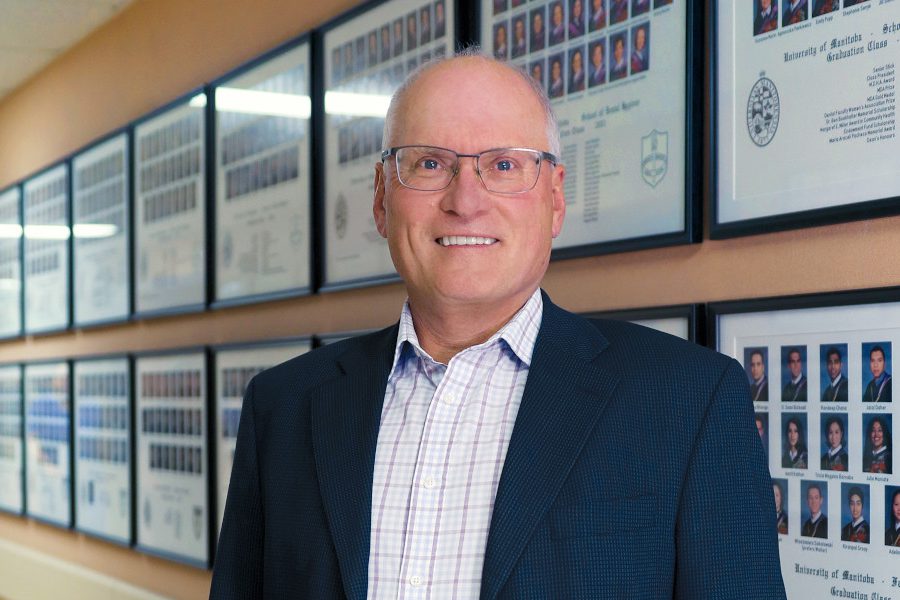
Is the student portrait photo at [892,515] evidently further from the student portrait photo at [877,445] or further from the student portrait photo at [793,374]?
the student portrait photo at [793,374]

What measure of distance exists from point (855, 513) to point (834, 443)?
0.11 meters

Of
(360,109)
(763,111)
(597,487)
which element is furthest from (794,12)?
(360,109)

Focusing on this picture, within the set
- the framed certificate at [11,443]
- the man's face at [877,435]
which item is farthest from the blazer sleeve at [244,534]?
the framed certificate at [11,443]

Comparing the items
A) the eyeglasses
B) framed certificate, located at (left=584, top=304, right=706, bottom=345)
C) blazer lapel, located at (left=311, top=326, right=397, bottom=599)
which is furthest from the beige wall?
blazer lapel, located at (left=311, top=326, right=397, bottom=599)

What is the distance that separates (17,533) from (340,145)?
374 cm

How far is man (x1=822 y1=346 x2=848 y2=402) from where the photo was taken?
1.76 m

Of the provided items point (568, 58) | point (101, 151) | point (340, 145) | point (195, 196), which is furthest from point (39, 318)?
point (568, 58)

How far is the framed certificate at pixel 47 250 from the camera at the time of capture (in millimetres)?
5289

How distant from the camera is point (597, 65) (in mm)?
2264

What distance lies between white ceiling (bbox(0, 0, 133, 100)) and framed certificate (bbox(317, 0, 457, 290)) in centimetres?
184

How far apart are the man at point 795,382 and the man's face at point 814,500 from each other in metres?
0.14

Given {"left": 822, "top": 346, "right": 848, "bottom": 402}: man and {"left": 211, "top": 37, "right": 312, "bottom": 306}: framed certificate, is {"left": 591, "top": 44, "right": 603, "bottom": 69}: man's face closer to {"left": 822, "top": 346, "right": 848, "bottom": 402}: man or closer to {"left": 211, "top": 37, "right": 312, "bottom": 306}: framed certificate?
{"left": 822, "top": 346, "right": 848, "bottom": 402}: man

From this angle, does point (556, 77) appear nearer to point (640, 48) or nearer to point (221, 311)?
point (640, 48)

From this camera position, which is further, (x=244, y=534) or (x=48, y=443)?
(x=48, y=443)
